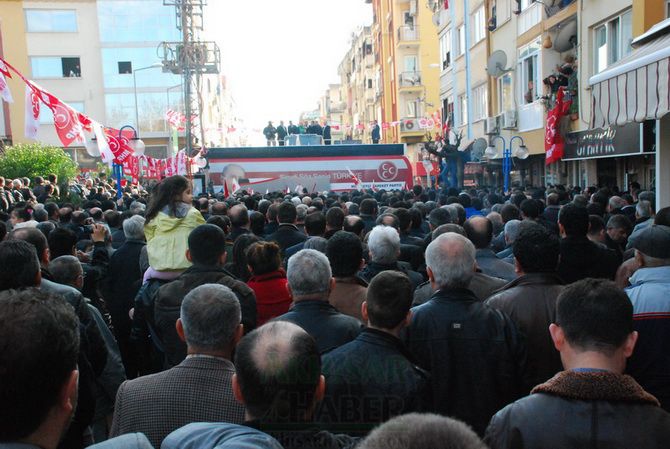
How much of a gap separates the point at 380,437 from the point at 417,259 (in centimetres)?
540

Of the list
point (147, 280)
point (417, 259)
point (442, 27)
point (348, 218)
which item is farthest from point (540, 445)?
point (442, 27)

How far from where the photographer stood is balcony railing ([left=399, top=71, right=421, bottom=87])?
4953 centimetres

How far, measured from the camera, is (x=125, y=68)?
50.9 m

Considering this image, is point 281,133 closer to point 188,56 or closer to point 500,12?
point 188,56

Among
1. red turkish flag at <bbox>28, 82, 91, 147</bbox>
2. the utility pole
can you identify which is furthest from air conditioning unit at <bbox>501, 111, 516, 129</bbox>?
the utility pole

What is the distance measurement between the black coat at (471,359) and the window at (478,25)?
80.3ft

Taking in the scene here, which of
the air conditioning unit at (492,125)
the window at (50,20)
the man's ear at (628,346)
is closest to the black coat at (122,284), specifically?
the man's ear at (628,346)

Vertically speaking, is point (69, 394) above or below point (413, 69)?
below

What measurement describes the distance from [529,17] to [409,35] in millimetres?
29134

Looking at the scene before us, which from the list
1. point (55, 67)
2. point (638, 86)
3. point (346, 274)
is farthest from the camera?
point (55, 67)

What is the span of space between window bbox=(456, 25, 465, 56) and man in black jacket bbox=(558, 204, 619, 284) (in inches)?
1007

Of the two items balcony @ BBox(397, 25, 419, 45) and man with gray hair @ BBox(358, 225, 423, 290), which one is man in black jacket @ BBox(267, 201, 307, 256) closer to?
man with gray hair @ BBox(358, 225, 423, 290)

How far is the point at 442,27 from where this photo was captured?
33750 millimetres

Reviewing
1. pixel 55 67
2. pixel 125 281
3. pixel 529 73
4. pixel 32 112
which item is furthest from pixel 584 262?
pixel 55 67
